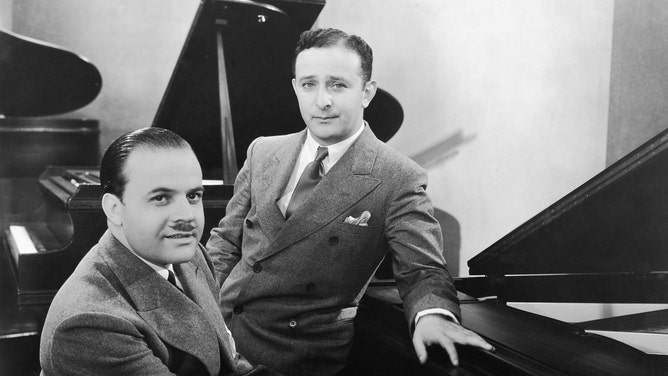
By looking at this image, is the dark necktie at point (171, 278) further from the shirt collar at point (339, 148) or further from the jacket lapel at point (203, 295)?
the shirt collar at point (339, 148)

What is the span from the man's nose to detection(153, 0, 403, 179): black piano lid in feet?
3.54

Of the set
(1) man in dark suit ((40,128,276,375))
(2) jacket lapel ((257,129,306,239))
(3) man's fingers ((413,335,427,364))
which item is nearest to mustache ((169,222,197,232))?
Result: (1) man in dark suit ((40,128,276,375))

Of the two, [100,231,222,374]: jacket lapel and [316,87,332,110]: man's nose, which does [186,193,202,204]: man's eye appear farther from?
[316,87,332,110]: man's nose

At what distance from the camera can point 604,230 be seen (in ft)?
5.90

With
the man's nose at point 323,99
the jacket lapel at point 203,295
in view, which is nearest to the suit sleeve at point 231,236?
the man's nose at point 323,99

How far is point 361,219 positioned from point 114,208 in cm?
78

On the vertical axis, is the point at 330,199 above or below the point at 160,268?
above

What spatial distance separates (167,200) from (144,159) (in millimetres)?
84

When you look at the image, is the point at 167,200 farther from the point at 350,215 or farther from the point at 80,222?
the point at 80,222

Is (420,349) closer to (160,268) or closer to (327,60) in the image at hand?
(160,268)

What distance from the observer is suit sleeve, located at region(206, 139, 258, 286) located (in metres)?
2.04

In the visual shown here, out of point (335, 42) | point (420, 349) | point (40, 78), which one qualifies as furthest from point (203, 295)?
point (40, 78)

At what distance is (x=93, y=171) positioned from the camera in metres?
3.88

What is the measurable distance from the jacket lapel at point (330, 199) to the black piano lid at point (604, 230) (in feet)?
1.30
